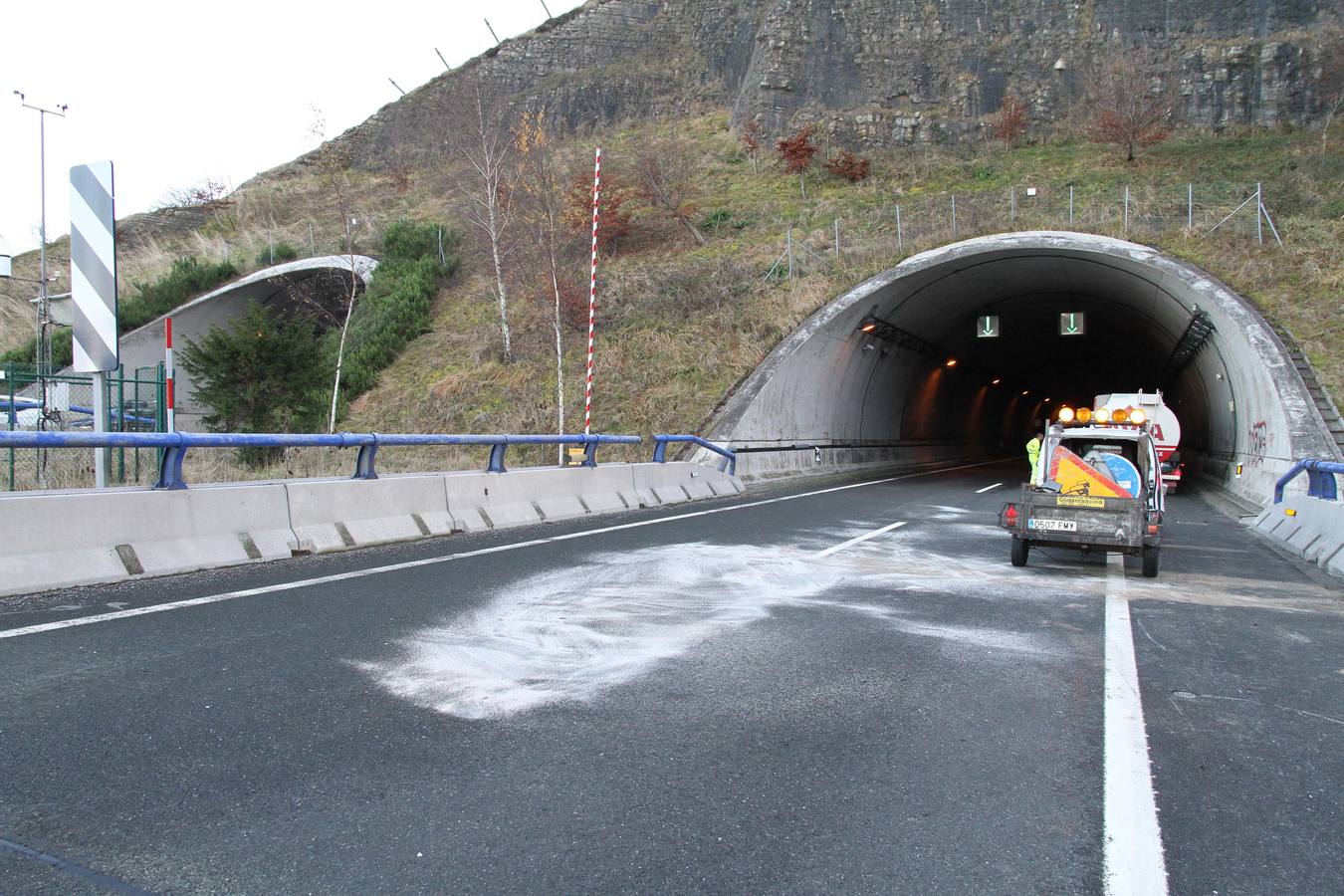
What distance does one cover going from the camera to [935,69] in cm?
5100

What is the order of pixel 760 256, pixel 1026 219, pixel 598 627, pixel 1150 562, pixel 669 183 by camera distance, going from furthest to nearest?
pixel 669 183 < pixel 760 256 < pixel 1026 219 < pixel 1150 562 < pixel 598 627

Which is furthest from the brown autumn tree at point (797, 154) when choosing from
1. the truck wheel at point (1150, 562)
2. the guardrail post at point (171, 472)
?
the guardrail post at point (171, 472)

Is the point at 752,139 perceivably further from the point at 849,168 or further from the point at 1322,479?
the point at 1322,479

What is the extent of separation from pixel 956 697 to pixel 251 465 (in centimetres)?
1563

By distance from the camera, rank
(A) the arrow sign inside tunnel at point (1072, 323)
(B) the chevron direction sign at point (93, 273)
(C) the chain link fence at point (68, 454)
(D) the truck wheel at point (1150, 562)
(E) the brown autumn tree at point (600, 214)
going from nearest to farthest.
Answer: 1. (B) the chevron direction sign at point (93, 273)
2. (D) the truck wheel at point (1150, 562)
3. (C) the chain link fence at point (68, 454)
4. (A) the arrow sign inside tunnel at point (1072, 323)
5. (E) the brown autumn tree at point (600, 214)

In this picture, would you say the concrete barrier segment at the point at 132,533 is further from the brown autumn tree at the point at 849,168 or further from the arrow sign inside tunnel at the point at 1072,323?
the brown autumn tree at the point at 849,168

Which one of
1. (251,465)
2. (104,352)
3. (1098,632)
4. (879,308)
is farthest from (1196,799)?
(879,308)

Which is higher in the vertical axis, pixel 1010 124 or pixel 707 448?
pixel 1010 124

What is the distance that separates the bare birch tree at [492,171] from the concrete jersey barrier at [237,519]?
17.5 metres

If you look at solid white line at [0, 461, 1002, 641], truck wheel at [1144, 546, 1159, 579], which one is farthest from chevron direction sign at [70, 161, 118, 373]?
truck wheel at [1144, 546, 1159, 579]

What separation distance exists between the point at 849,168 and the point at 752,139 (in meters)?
7.40

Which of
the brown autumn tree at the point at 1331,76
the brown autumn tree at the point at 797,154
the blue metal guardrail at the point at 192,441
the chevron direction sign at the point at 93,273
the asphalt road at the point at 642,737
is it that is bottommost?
the asphalt road at the point at 642,737

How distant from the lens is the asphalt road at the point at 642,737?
312 centimetres

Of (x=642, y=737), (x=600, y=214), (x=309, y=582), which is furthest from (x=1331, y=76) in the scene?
(x=642, y=737)
